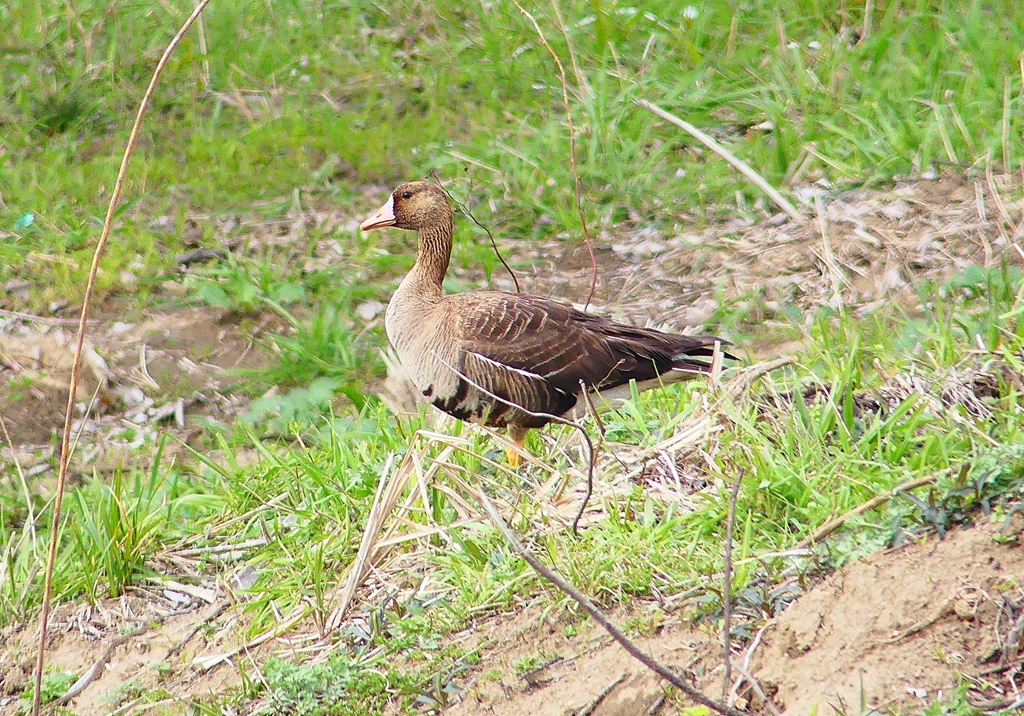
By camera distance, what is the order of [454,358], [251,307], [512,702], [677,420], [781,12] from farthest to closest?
[781,12] → [251,307] → [454,358] → [677,420] → [512,702]

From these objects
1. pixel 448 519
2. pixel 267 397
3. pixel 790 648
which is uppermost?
pixel 790 648

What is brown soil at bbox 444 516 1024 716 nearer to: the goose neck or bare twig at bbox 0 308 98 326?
the goose neck

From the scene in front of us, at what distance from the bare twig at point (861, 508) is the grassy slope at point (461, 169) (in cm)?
6

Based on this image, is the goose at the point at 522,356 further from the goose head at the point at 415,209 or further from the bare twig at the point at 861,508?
the bare twig at the point at 861,508

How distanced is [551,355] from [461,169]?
2.94 m

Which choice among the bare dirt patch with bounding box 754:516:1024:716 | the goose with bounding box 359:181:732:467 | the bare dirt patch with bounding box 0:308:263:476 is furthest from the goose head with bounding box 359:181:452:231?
the bare dirt patch with bounding box 754:516:1024:716

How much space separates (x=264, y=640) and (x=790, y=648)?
1593 millimetres

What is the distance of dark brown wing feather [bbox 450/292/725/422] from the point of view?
4.31 metres

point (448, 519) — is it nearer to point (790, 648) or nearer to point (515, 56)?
point (790, 648)

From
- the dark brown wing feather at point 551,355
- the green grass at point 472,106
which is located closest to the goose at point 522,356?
the dark brown wing feather at point 551,355

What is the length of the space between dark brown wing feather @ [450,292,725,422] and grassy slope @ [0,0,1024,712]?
159 mm

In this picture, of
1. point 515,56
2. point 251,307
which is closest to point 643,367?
point 251,307

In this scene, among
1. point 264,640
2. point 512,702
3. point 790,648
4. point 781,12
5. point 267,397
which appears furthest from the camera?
point 781,12

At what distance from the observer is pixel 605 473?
356cm
